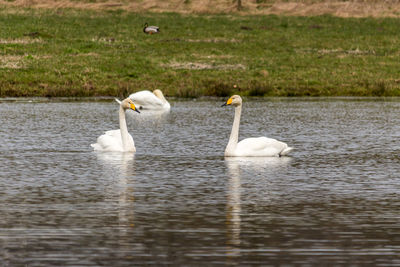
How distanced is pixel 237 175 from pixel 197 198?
10.5 feet

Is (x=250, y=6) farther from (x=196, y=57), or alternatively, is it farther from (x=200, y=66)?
(x=200, y=66)

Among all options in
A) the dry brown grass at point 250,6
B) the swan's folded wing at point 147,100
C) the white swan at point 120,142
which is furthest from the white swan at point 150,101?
the dry brown grass at point 250,6

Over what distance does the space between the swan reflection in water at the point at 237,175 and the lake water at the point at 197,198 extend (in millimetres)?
20

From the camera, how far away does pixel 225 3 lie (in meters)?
95.1

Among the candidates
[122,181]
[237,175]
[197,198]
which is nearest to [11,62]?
[237,175]

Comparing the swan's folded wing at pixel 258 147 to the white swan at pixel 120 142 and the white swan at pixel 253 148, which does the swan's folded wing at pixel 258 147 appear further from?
the white swan at pixel 120 142

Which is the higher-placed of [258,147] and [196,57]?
[258,147]

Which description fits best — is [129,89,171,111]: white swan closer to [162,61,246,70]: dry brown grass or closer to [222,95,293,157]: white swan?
[162,61,246,70]: dry brown grass

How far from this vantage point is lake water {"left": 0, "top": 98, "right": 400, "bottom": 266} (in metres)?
10.7

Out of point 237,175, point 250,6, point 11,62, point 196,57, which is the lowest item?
point 250,6

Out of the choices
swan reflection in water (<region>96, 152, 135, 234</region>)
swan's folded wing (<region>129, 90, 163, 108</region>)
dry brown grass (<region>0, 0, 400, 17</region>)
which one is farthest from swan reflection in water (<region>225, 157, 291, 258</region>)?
dry brown grass (<region>0, 0, 400, 17</region>)

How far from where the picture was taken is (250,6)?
3671 inches

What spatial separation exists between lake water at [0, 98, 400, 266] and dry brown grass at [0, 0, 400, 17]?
2368 inches

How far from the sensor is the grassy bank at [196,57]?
147ft
